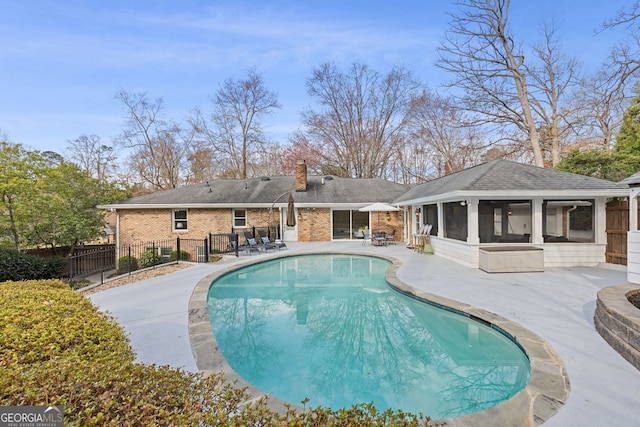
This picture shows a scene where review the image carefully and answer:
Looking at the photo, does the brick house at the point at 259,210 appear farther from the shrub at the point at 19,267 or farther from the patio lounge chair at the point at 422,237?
the shrub at the point at 19,267

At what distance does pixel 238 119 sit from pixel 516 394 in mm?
28037

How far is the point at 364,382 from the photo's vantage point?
152 inches

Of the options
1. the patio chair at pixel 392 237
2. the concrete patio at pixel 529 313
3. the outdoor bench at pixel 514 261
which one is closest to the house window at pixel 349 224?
the patio chair at pixel 392 237

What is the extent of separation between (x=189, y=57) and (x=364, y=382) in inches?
663

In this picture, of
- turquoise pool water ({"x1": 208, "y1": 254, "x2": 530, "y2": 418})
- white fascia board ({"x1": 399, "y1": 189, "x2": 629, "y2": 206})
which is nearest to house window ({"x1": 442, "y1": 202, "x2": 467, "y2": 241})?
white fascia board ({"x1": 399, "y1": 189, "x2": 629, "y2": 206})

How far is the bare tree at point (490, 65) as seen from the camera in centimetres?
1705

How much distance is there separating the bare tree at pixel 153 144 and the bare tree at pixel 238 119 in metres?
2.11

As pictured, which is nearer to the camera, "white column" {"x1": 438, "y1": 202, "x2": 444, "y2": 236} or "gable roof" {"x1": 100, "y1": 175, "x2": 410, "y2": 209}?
"white column" {"x1": 438, "y1": 202, "x2": 444, "y2": 236}

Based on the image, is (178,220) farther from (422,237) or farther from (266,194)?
(422,237)

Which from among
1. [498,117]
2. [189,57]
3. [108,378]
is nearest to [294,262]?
[108,378]

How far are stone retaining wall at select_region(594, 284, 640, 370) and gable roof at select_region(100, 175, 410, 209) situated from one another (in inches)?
519

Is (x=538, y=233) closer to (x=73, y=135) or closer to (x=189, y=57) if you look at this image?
(x=189, y=57)

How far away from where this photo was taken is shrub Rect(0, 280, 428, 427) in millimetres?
1630

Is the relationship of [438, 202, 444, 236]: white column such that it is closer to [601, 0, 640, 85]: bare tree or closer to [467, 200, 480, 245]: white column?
[467, 200, 480, 245]: white column
